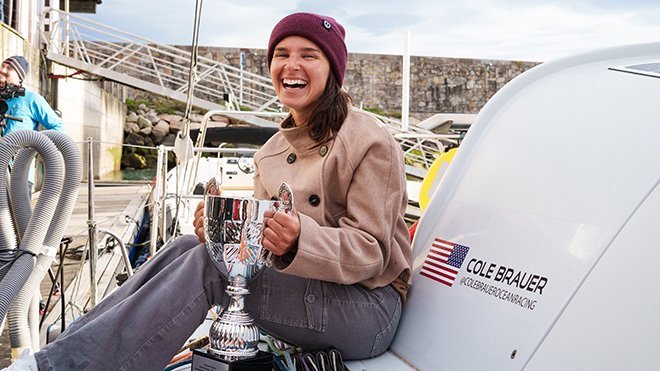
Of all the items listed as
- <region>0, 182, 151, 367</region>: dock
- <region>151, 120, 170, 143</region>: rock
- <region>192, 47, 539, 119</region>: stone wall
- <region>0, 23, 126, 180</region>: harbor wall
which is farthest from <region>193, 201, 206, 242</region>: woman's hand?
<region>192, 47, 539, 119</region>: stone wall

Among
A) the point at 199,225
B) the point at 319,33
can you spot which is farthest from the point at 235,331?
the point at 319,33

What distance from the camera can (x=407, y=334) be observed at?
1.88 metres

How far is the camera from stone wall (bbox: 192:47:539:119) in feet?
75.6

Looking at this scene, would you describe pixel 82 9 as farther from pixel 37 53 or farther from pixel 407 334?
pixel 407 334

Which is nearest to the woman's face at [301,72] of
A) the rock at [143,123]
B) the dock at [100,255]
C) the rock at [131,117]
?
the dock at [100,255]

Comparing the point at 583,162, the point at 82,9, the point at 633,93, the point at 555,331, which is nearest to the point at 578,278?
the point at 555,331

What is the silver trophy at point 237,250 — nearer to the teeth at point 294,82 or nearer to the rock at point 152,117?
the teeth at point 294,82

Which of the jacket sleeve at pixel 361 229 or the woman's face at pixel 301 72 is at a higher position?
the woman's face at pixel 301 72

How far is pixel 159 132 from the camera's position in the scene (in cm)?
2052

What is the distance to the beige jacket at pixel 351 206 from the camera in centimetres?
171

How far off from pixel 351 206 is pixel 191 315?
0.44m

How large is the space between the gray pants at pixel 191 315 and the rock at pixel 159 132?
1910cm

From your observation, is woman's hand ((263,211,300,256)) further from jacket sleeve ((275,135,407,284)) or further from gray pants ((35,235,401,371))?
gray pants ((35,235,401,371))

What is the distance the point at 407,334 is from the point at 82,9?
21.5 m
